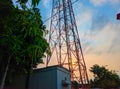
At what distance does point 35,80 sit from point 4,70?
5552 mm

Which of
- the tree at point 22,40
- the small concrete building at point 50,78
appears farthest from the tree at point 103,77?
the tree at point 22,40

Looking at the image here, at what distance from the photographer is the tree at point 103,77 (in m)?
65.6

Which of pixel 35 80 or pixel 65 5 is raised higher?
pixel 65 5

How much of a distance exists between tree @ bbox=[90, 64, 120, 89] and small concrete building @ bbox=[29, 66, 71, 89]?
39224 mm

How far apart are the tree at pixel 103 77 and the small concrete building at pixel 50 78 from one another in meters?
39.2

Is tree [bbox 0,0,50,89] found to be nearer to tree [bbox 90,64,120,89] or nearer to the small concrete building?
the small concrete building

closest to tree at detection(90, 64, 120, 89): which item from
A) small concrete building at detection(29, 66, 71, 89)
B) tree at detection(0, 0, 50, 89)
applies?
small concrete building at detection(29, 66, 71, 89)

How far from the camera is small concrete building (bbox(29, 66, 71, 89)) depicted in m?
25.5

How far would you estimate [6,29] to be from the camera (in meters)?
19.0

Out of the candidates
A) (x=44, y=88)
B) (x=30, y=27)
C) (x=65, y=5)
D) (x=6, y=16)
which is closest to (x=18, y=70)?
(x=44, y=88)

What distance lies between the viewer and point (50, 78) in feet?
84.4

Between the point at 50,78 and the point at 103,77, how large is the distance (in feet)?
154

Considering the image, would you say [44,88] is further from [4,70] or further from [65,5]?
[65,5]

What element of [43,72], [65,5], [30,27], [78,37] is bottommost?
[43,72]
